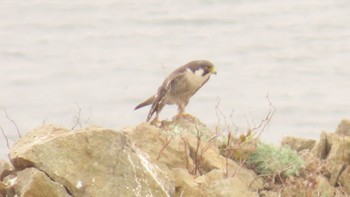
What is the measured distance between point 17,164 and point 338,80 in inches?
508

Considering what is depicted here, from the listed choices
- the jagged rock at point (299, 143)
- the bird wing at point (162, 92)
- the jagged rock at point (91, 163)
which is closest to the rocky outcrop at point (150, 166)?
the jagged rock at point (91, 163)

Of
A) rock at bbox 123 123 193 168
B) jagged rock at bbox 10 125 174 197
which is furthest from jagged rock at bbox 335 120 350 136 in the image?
jagged rock at bbox 10 125 174 197

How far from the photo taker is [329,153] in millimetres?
9234

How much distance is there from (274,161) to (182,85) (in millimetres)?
1390

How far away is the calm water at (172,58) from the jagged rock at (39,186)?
871 centimetres

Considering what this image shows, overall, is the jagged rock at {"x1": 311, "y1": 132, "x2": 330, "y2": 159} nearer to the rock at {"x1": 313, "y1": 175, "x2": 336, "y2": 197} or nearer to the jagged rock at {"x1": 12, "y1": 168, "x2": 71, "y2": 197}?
the rock at {"x1": 313, "y1": 175, "x2": 336, "y2": 197}

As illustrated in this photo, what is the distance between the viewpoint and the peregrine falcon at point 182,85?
32.9ft

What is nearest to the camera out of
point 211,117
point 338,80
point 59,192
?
point 59,192

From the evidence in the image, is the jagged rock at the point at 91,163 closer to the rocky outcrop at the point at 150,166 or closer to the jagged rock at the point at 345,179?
the rocky outcrop at the point at 150,166

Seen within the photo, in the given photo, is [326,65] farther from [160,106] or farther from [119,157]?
[119,157]

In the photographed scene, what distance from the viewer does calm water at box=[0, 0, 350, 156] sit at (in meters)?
Result: 18.1

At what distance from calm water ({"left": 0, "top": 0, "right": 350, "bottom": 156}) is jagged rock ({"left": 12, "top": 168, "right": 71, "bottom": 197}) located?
8.71 metres

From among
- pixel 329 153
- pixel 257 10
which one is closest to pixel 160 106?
pixel 329 153

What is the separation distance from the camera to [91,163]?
745cm
